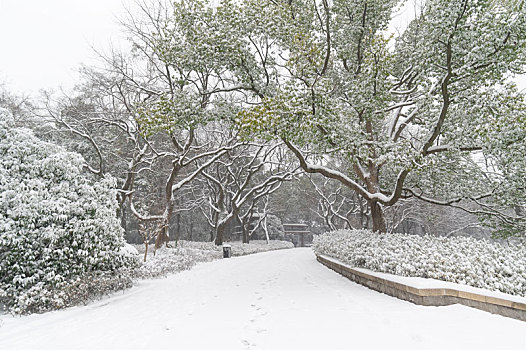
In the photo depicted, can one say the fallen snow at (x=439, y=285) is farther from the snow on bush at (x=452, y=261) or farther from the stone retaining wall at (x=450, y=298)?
the snow on bush at (x=452, y=261)

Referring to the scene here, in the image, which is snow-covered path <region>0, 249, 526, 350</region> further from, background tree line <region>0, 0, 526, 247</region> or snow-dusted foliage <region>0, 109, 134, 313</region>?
background tree line <region>0, 0, 526, 247</region>

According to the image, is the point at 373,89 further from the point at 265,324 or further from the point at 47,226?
the point at 47,226

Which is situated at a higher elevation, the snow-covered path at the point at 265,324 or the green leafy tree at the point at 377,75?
the green leafy tree at the point at 377,75

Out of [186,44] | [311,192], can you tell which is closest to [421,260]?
[186,44]

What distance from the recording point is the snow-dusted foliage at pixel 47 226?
5246mm

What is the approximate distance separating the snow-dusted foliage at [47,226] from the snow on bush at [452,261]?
5.86 metres

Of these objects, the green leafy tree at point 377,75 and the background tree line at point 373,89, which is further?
the background tree line at point 373,89

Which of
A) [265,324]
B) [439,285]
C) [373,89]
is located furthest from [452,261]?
[373,89]

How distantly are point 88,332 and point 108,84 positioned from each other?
47.2 ft

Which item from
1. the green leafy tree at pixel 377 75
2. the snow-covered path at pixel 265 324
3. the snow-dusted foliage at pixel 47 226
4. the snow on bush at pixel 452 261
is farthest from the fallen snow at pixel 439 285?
the snow-dusted foliage at pixel 47 226

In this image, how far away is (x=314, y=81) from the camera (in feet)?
25.7

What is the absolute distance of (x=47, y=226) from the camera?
5688 mm

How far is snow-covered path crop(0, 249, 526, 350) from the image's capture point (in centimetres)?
328

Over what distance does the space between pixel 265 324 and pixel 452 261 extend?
11.5 feet
